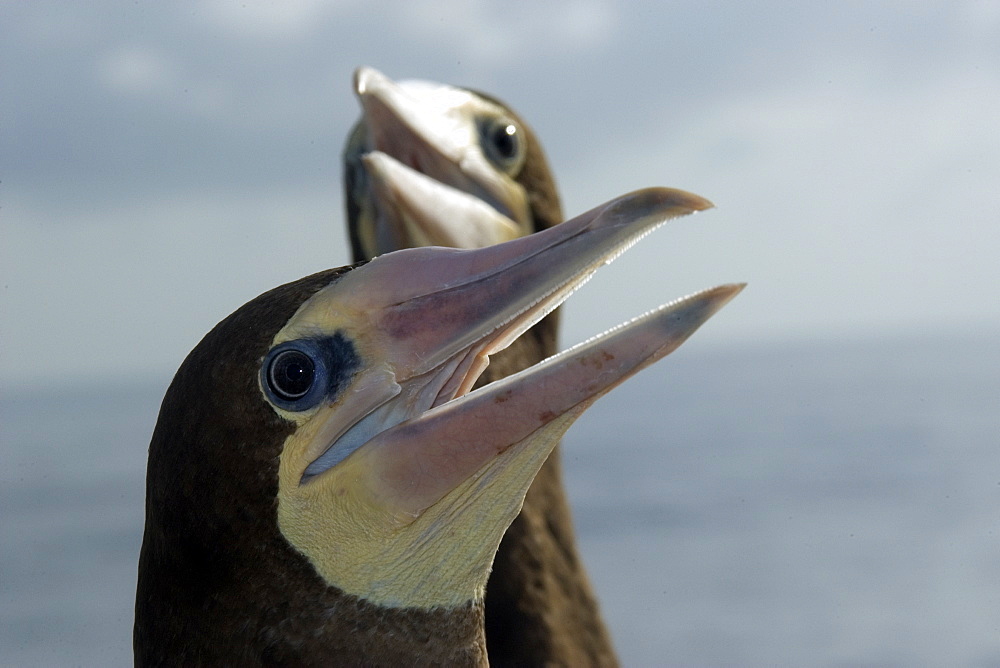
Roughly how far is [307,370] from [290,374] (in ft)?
0.11

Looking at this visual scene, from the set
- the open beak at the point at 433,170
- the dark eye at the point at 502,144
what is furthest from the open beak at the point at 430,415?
the dark eye at the point at 502,144

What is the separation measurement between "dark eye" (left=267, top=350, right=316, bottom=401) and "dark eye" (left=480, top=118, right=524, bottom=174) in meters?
3.04

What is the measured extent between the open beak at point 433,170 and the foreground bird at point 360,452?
2352 mm

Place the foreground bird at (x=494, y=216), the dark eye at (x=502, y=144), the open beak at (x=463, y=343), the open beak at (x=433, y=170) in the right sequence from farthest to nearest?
the dark eye at (x=502, y=144) < the open beak at (x=433, y=170) < the foreground bird at (x=494, y=216) < the open beak at (x=463, y=343)

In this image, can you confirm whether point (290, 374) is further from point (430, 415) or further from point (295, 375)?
point (430, 415)

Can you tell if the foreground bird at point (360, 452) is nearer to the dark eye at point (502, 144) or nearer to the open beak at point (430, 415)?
the open beak at point (430, 415)

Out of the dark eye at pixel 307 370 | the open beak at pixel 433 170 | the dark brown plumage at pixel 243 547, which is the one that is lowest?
the dark brown plumage at pixel 243 547

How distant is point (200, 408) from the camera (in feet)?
7.54

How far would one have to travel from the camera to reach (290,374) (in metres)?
2.30

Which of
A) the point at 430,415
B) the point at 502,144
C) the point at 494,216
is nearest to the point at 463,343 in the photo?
the point at 430,415

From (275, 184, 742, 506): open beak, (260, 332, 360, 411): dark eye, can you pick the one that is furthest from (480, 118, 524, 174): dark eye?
(260, 332, 360, 411): dark eye

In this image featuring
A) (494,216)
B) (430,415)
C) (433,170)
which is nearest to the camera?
(430,415)

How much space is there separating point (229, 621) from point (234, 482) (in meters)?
0.27

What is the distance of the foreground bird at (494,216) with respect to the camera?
430 centimetres
